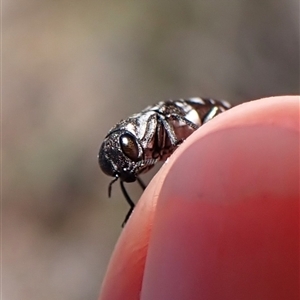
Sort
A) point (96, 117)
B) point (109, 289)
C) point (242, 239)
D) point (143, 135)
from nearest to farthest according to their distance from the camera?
point (242, 239) → point (109, 289) → point (143, 135) → point (96, 117)

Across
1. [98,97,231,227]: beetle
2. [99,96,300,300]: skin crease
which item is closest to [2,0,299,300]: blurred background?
[98,97,231,227]: beetle

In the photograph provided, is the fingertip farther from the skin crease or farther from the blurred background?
the blurred background

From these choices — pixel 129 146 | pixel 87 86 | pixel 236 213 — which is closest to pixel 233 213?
pixel 236 213

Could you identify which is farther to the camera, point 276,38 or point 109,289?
point 276,38

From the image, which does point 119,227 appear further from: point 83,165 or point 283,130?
point 283,130

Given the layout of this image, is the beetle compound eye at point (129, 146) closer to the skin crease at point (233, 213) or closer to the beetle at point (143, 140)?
the beetle at point (143, 140)

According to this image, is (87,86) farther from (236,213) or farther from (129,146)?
(236,213)

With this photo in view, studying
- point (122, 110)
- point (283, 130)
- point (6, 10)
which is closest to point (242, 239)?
point (283, 130)
